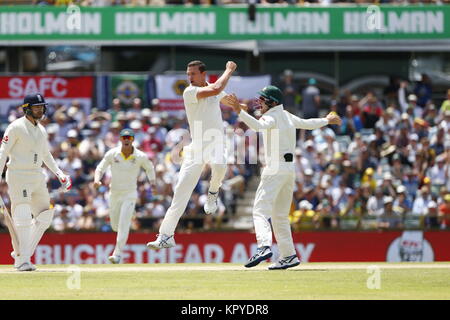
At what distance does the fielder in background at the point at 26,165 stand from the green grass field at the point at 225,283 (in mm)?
613

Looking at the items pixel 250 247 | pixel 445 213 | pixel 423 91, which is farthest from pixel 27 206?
pixel 423 91

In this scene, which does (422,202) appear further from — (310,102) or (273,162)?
(273,162)

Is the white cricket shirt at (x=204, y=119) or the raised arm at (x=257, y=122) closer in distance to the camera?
the raised arm at (x=257, y=122)

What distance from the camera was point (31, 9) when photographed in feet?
95.4

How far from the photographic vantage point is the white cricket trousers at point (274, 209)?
14766mm

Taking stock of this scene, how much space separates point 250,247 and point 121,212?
5257 millimetres

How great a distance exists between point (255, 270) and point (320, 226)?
8.20 meters

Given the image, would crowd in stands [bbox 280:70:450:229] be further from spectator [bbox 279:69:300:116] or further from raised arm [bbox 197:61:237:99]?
raised arm [bbox 197:61:237:99]

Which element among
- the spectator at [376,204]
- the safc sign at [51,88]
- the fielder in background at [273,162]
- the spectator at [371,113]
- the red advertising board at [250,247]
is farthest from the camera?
the safc sign at [51,88]

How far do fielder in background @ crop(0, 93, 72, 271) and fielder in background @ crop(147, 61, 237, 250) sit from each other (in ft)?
4.91

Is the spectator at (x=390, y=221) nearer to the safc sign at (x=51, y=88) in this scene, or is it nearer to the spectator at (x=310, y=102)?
the spectator at (x=310, y=102)

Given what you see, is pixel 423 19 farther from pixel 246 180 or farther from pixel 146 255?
pixel 146 255

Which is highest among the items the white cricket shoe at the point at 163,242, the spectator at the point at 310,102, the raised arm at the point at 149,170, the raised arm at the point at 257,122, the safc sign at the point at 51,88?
the safc sign at the point at 51,88

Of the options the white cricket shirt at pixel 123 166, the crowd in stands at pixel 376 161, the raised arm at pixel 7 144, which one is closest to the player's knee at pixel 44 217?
the raised arm at pixel 7 144
